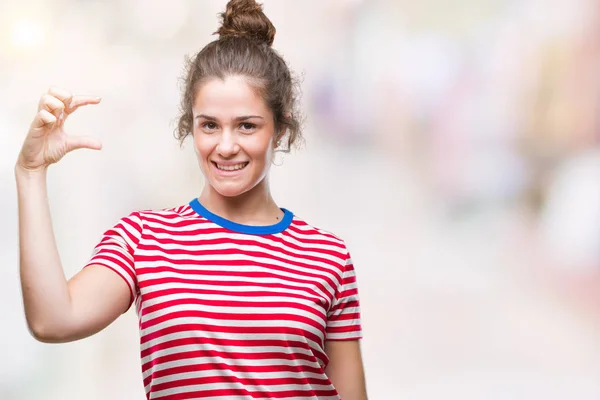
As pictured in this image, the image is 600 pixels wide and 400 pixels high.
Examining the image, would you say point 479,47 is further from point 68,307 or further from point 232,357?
point 68,307

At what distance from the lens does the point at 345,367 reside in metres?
1.74

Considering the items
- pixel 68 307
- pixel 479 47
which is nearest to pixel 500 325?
pixel 479 47

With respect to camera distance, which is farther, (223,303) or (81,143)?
(223,303)

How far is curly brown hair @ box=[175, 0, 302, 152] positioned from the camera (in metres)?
1.65

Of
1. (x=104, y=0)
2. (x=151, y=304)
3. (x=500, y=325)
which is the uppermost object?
(x=104, y=0)

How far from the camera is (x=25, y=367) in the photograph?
8.39 ft

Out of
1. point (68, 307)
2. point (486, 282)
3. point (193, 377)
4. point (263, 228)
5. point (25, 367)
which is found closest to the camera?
point (68, 307)

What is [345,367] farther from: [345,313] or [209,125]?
[209,125]

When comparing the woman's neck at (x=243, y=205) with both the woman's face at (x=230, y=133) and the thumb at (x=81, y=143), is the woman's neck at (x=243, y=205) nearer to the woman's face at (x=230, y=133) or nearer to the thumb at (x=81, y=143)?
the woman's face at (x=230, y=133)

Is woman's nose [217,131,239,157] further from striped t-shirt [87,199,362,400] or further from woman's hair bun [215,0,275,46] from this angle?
woman's hair bun [215,0,275,46]

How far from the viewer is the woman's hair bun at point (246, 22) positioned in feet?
5.73

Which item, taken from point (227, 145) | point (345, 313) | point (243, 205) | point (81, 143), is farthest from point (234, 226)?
point (81, 143)

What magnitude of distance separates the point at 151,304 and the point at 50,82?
1283 millimetres

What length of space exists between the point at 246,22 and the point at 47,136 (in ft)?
1.81
